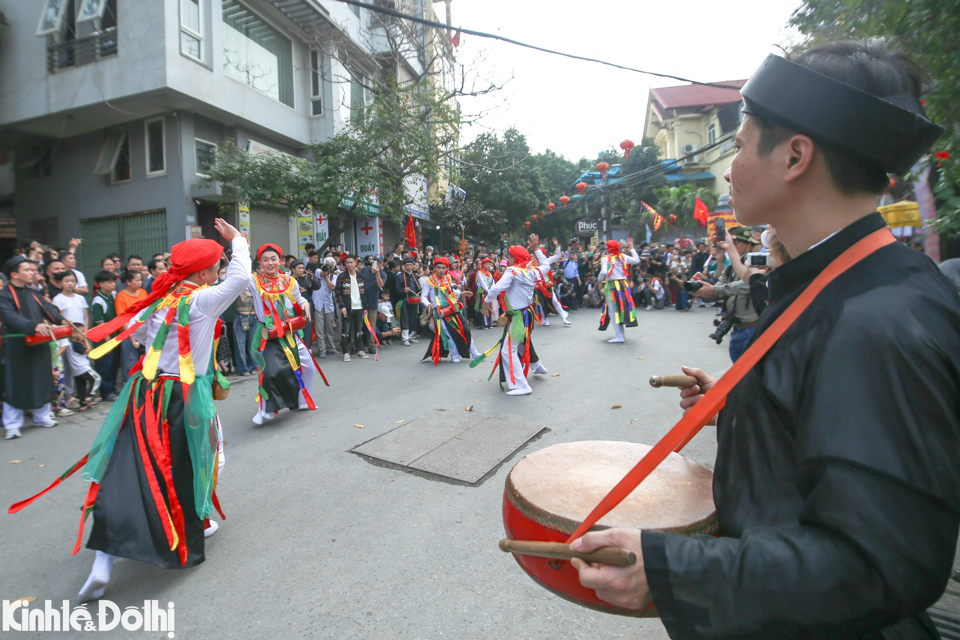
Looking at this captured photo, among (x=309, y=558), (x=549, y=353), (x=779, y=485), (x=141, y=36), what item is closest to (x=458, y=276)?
(x=549, y=353)

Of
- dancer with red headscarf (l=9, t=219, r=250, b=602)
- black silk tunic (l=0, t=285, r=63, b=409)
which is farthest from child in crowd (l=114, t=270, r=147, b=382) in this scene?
dancer with red headscarf (l=9, t=219, r=250, b=602)

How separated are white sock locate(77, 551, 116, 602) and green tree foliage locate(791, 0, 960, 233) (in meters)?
4.24

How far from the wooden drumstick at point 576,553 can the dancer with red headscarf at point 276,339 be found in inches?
203

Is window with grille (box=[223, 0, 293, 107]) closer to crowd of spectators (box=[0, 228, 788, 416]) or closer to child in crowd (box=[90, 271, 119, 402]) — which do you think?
crowd of spectators (box=[0, 228, 788, 416])

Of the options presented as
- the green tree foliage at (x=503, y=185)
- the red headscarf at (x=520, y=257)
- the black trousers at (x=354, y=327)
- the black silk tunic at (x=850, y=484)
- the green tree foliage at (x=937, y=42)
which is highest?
the green tree foliage at (x=503, y=185)

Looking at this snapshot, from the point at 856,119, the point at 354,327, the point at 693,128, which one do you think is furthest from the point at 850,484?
the point at 693,128

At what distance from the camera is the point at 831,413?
776 millimetres

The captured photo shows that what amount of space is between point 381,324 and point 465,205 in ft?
40.0

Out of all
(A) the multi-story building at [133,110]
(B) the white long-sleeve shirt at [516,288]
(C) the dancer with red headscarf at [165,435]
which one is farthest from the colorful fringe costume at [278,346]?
(A) the multi-story building at [133,110]

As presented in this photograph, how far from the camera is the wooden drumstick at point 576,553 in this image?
860 mm

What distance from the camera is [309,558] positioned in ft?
9.95

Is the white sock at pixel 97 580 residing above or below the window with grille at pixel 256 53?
below

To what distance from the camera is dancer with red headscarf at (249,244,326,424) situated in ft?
18.5

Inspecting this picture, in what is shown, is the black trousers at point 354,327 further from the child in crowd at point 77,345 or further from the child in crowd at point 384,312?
the child in crowd at point 77,345
